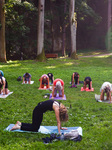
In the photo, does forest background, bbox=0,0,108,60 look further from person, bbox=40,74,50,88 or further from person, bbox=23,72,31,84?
person, bbox=40,74,50,88

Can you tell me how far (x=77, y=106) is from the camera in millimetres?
10992

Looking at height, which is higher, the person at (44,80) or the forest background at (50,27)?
the forest background at (50,27)

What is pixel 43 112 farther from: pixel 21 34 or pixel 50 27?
pixel 50 27

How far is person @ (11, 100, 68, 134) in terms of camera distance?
6.91 metres

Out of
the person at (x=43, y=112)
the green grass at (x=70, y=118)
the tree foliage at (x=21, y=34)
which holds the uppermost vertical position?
the tree foliage at (x=21, y=34)

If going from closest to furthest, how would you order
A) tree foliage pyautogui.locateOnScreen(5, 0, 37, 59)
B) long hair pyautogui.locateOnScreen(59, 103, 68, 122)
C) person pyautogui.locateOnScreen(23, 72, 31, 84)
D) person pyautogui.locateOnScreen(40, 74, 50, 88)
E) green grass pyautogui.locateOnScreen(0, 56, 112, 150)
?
green grass pyautogui.locateOnScreen(0, 56, 112, 150) < long hair pyautogui.locateOnScreen(59, 103, 68, 122) < person pyautogui.locateOnScreen(40, 74, 50, 88) < person pyautogui.locateOnScreen(23, 72, 31, 84) < tree foliage pyautogui.locateOnScreen(5, 0, 37, 59)

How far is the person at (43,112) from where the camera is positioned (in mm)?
6914

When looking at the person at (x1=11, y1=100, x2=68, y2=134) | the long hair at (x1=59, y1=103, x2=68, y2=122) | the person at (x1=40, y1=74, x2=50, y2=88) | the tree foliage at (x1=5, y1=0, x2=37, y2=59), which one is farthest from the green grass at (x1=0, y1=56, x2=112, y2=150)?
the tree foliage at (x1=5, y1=0, x2=37, y2=59)

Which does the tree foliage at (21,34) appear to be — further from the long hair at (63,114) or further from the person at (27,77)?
the long hair at (63,114)

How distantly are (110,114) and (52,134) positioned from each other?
11.4 ft

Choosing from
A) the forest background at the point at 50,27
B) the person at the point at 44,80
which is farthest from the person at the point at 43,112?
the forest background at the point at 50,27

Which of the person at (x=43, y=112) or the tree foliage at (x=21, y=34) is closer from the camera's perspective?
the person at (x=43, y=112)

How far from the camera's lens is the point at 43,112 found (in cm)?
743

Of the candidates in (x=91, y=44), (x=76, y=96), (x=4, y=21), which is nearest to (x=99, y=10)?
(x=91, y=44)
